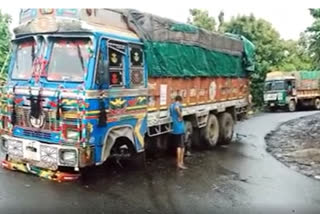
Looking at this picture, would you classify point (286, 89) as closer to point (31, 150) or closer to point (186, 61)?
point (186, 61)

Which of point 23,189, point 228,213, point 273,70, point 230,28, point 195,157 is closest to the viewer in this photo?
point 228,213

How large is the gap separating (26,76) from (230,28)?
19219mm

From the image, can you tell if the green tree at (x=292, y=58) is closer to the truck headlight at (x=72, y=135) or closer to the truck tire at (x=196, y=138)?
the truck tire at (x=196, y=138)

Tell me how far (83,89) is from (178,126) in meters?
2.74

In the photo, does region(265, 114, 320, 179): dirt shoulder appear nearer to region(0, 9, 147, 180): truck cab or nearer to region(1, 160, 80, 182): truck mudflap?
region(0, 9, 147, 180): truck cab

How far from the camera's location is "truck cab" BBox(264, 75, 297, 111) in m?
26.7

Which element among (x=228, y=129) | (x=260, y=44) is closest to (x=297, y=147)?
(x=228, y=129)

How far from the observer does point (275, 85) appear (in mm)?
26875

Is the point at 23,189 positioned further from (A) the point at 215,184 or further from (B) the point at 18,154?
(A) the point at 215,184

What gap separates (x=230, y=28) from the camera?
24.8 meters

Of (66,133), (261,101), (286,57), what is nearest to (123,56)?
(66,133)

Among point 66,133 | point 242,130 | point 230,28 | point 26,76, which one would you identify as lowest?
point 242,130

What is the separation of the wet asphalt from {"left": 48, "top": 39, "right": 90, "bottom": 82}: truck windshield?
1667 mm

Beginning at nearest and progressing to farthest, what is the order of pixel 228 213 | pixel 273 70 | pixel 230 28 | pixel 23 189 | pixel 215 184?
1. pixel 228 213
2. pixel 23 189
3. pixel 215 184
4. pixel 230 28
5. pixel 273 70
